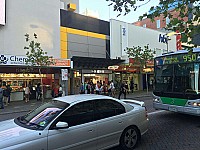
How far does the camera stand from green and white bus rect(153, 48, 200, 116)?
7535mm

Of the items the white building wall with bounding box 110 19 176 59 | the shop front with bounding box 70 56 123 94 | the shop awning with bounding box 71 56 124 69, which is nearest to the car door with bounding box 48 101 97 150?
the shop awning with bounding box 71 56 124 69

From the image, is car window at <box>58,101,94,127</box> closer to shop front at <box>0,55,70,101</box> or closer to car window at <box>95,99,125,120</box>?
car window at <box>95,99,125,120</box>

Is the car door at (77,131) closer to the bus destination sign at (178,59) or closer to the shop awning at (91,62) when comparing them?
the bus destination sign at (178,59)

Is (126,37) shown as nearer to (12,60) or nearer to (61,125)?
(12,60)

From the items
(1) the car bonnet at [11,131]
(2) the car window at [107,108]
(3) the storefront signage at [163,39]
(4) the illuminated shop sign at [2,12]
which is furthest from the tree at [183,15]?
(3) the storefront signage at [163,39]

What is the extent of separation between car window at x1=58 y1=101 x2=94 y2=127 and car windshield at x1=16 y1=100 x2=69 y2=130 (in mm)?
152

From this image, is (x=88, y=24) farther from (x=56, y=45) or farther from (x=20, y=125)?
(x=20, y=125)

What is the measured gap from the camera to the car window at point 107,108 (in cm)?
497

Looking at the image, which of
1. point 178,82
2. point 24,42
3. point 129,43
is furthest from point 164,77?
point 129,43

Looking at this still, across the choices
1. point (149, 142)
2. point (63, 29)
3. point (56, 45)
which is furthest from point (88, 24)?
point (149, 142)

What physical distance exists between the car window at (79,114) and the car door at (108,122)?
19 cm

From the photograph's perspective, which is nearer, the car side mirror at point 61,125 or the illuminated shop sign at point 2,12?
the car side mirror at point 61,125

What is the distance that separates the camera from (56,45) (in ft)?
68.7

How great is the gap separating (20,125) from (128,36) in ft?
80.1
